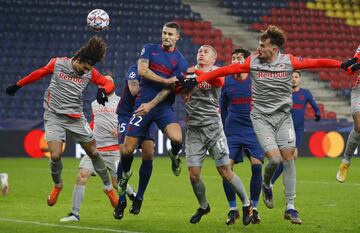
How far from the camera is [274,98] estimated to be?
1080 centimetres

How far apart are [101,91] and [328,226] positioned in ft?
10.7

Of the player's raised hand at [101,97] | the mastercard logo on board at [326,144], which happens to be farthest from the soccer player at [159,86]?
the mastercard logo on board at [326,144]

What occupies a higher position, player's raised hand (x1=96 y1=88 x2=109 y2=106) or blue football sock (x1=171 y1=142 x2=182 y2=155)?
player's raised hand (x1=96 y1=88 x2=109 y2=106)

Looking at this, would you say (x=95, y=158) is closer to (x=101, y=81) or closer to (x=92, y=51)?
(x=101, y=81)

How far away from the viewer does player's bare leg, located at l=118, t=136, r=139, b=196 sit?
36.9ft

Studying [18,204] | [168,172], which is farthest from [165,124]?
[168,172]

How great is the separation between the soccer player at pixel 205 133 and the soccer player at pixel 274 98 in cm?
53

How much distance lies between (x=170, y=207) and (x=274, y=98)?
135 inches

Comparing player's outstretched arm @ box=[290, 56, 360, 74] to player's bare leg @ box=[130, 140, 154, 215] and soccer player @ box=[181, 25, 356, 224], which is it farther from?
player's bare leg @ box=[130, 140, 154, 215]

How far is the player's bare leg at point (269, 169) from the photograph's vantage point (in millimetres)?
10672

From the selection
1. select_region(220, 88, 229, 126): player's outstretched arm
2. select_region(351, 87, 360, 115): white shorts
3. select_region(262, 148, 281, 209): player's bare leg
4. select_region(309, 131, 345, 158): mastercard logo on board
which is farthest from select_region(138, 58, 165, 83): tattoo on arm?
select_region(309, 131, 345, 158): mastercard logo on board

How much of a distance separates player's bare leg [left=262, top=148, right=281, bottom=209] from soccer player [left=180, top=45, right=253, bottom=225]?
43 cm

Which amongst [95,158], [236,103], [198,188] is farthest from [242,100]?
[95,158]

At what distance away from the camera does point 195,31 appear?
Answer: 33.2m
